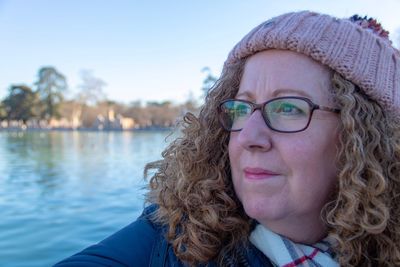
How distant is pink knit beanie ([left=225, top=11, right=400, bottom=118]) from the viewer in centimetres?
124

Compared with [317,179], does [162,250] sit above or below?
below

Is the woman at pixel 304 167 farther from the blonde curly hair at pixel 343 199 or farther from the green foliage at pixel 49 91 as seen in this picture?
the green foliage at pixel 49 91

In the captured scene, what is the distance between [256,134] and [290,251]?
16.1 inches

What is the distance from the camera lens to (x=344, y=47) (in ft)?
4.10

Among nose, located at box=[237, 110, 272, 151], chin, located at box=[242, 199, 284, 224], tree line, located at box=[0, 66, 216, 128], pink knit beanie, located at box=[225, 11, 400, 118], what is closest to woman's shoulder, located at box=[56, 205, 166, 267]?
chin, located at box=[242, 199, 284, 224]

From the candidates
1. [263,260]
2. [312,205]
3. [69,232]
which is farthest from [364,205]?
[69,232]

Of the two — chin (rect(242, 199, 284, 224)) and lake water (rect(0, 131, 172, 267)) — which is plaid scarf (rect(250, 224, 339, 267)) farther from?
lake water (rect(0, 131, 172, 267))

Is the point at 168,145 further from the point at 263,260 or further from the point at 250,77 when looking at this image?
the point at 263,260

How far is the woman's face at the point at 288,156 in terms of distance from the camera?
3.99 feet

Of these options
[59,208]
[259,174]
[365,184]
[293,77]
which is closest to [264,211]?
[259,174]

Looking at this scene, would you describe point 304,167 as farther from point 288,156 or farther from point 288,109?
point 288,109

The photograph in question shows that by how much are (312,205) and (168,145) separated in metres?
0.68

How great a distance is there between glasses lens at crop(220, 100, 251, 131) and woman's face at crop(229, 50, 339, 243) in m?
0.05

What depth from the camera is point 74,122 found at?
6575cm
